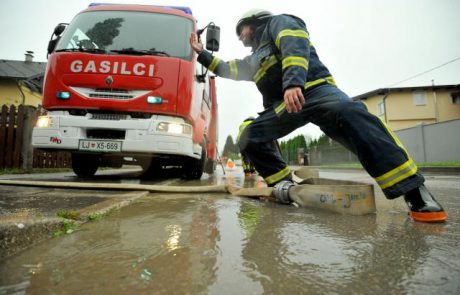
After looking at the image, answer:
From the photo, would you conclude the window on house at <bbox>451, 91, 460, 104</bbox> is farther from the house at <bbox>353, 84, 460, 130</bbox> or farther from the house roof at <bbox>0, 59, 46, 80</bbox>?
the house roof at <bbox>0, 59, 46, 80</bbox>

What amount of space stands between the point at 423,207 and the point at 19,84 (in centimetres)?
2243

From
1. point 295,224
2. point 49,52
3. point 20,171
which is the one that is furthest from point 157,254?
point 20,171

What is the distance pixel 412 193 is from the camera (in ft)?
5.92

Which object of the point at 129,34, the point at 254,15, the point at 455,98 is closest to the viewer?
the point at 254,15

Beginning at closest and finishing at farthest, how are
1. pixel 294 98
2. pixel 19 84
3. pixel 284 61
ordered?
pixel 294 98, pixel 284 61, pixel 19 84

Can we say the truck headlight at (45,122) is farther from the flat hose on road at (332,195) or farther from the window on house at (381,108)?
the window on house at (381,108)

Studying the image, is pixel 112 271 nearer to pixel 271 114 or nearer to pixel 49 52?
pixel 271 114

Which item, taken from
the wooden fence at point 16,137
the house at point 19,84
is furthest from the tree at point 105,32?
the house at point 19,84

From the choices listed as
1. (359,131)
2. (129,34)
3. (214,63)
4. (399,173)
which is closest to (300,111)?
(359,131)

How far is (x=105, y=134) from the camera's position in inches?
151

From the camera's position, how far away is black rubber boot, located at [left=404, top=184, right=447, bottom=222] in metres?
1.69

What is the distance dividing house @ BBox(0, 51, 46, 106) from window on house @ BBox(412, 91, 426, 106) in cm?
3026

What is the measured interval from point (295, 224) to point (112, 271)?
0.97 m

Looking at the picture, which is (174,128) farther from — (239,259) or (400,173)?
(239,259)
